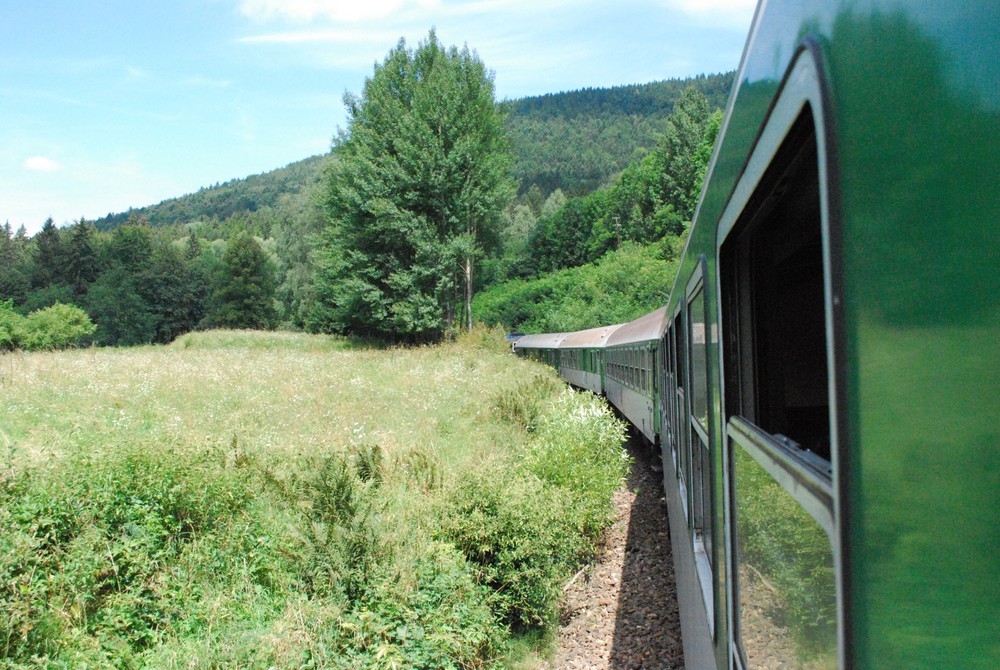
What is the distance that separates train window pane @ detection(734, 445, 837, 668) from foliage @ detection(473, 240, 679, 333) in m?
45.2

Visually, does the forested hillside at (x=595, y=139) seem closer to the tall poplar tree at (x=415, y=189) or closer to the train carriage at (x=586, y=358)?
the tall poplar tree at (x=415, y=189)

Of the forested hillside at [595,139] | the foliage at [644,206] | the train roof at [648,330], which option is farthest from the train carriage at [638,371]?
the forested hillside at [595,139]

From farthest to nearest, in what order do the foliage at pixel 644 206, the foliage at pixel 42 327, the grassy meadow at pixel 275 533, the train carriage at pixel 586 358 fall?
the foliage at pixel 644 206
the foliage at pixel 42 327
the train carriage at pixel 586 358
the grassy meadow at pixel 275 533

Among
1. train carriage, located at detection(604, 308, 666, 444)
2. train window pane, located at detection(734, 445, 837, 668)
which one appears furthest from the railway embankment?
train window pane, located at detection(734, 445, 837, 668)

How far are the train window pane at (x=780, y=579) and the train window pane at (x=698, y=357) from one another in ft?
3.44

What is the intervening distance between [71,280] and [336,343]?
67.3 metres

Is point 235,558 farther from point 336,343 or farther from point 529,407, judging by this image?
point 336,343

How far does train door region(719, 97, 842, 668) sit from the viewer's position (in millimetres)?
1312

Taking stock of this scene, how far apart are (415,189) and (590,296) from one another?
22.4 metres

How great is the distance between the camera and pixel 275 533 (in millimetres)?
7660

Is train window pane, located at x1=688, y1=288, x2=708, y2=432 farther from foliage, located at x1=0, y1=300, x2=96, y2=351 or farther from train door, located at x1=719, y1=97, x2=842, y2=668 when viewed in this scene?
foliage, located at x1=0, y1=300, x2=96, y2=351

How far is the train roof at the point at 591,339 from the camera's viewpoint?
20966mm

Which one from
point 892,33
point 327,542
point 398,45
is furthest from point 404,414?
point 398,45

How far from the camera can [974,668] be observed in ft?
2.47
